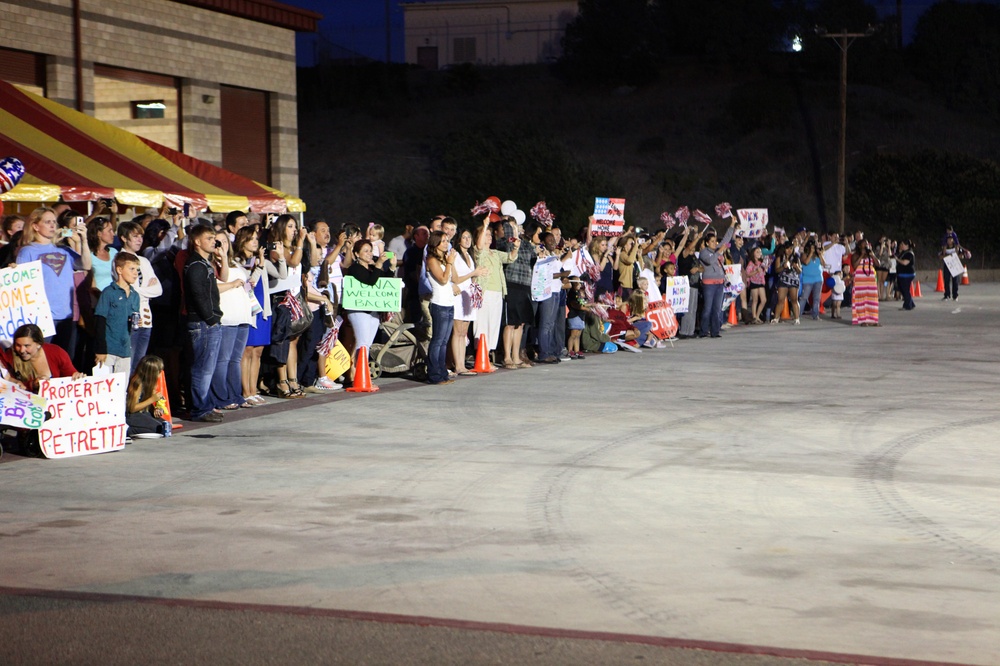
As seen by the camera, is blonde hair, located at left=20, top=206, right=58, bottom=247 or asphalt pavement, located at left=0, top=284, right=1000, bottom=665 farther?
blonde hair, located at left=20, top=206, right=58, bottom=247

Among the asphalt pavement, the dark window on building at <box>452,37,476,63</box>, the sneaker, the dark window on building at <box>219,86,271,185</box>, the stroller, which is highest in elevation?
the dark window on building at <box>452,37,476,63</box>

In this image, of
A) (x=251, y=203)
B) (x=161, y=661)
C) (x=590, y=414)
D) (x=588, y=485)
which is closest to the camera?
(x=161, y=661)

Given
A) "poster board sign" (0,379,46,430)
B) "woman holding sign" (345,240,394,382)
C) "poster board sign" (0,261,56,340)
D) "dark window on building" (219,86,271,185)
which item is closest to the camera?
"poster board sign" (0,379,46,430)

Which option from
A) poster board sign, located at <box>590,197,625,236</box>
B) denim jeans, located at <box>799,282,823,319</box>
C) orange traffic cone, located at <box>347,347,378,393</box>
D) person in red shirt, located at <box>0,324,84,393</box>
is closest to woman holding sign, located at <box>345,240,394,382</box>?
orange traffic cone, located at <box>347,347,378,393</box>

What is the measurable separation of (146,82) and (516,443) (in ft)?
53.9

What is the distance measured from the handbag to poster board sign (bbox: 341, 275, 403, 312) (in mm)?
983

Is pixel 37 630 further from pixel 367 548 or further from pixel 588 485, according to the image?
pixel 588 485

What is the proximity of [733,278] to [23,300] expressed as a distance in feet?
59.1

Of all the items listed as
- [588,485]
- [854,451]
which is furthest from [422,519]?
[854,451]

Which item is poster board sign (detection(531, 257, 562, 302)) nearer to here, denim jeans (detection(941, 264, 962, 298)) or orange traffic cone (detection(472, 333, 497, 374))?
orange traffic cone (detection(472, 333, 497, 374))

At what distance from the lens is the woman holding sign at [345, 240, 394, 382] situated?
16.2 m

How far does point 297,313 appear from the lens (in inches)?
591

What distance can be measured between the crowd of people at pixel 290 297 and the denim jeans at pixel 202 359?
0.05 feet

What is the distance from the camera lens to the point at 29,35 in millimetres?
22547
